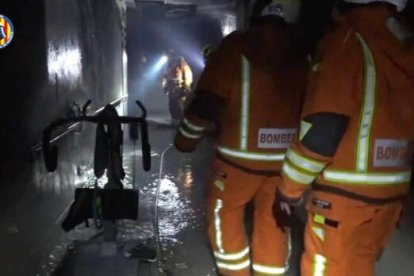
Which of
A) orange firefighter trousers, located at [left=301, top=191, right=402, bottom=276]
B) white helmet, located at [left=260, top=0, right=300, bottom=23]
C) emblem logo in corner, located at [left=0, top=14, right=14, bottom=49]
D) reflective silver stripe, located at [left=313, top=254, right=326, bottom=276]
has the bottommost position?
reflective silver stripe, located at [left=313, top=254, right=326, bottom=276]

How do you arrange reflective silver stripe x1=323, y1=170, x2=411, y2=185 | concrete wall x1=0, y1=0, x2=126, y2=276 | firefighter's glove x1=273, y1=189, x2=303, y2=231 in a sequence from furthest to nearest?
concrete wall x1=0, y1=0, x2=126, y2=276 < firefighter's glove x1=273, y1=189, x2=303, y2=231 < reflective silver stripe x1=323, y1=170, x2=411, y2=185

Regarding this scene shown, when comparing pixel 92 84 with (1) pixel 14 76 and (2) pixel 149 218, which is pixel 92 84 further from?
(1) pixel 14 76

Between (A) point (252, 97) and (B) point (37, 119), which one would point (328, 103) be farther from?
(B) point (37, 119)

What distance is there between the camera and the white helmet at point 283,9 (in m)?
2.75

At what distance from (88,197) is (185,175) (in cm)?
356

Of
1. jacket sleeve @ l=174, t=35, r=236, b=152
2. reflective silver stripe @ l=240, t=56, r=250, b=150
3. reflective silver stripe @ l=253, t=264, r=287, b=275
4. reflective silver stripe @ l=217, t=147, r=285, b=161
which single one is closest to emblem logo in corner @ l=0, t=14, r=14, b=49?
jacket sleeve @ l=174, t=35, r=236, b=152

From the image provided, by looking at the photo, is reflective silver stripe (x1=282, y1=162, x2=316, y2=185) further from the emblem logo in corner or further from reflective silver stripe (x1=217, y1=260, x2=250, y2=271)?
the emblem logo in corner

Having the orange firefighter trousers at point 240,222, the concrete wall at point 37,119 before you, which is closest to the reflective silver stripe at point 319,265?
the orange firefighter trousers at point 240,222

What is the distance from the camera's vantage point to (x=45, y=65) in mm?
3141

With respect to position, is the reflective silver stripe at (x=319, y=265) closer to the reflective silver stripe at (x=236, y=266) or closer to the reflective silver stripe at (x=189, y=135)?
the reflective silver stripe at (x=236, y=266)

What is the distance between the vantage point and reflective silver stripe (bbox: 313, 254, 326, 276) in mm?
2185

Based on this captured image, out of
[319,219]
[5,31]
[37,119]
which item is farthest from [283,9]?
[37,119]

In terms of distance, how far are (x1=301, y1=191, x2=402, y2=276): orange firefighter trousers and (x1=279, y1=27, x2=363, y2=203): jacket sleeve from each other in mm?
193

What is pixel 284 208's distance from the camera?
2.38 m
